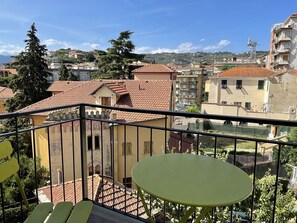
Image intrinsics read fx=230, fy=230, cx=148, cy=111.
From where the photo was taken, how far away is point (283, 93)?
71.7 feet

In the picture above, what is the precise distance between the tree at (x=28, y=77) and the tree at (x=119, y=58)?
21.5ft

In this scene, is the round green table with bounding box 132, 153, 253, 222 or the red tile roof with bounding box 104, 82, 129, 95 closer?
the round green table with bounding box 132, 153, 253, 222

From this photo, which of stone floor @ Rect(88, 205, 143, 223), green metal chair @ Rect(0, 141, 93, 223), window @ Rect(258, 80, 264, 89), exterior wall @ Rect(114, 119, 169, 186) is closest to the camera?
green metal chair @ Rect(0, 141, 93, 223)

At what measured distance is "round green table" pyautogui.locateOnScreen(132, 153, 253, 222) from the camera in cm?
109

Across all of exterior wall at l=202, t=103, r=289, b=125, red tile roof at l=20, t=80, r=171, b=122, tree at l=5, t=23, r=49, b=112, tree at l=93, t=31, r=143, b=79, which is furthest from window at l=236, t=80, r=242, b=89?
tree at l=5, t=23, r=49, b=112

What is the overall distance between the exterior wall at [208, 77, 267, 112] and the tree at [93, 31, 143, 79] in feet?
31.6

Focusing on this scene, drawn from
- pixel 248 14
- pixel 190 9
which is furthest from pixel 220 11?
pixel 248 14

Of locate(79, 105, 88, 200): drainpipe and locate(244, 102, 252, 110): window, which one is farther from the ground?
locate(79, 105, 88, 200): drainpipe

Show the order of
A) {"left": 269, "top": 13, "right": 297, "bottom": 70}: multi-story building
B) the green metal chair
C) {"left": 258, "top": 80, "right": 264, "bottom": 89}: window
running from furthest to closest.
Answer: {"left": 269, "top": 13, "right": 297, "bottom": 70}: multi-story building → {"left": 258, "top": 80, "right": 264, "bottom": 89}: window → the green metal chair

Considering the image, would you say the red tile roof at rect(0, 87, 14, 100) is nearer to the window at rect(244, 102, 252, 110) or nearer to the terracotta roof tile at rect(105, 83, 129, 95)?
the terracotta roof tile at rect(105, 83, 129, 95)

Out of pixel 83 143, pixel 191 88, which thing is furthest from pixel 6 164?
pixel 191 88

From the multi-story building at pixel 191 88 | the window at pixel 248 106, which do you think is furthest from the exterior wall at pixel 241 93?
→ the multi-story building at pixel 191 88

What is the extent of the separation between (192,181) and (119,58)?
24270mm

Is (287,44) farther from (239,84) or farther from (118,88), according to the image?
(118,88)
